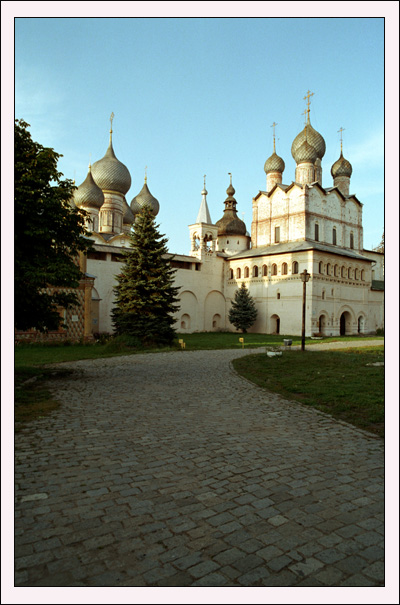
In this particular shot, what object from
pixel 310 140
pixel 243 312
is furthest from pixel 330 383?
pixel 310 140

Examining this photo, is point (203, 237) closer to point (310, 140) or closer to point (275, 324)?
point (275, 324)

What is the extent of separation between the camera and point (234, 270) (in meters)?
43.0

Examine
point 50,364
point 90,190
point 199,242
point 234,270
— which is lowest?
point 50,364

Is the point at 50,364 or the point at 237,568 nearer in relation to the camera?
the point at 237,568

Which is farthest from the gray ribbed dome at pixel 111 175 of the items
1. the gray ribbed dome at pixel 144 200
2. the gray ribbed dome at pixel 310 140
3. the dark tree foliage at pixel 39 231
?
the dark tree foliage at pixel 39 231

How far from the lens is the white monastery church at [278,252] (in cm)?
3769

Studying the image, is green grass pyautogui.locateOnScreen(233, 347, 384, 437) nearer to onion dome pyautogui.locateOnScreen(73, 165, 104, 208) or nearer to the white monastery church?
the white monastery church

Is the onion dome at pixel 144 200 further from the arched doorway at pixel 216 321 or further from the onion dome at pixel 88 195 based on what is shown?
the arched doorway at pixel 216 321

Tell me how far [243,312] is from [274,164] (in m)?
18.3

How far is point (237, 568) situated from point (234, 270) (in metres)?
40.7

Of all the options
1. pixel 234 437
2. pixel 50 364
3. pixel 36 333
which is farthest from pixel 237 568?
pixel 36 333

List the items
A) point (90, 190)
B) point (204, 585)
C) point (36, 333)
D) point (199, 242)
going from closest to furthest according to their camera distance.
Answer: point (204, 585) → point (36, 333) → point (90, 190) → point (199, 242)

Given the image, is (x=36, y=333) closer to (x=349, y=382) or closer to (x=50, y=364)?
(x=50, y=364)

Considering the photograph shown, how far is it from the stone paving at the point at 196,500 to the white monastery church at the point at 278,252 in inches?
1181
